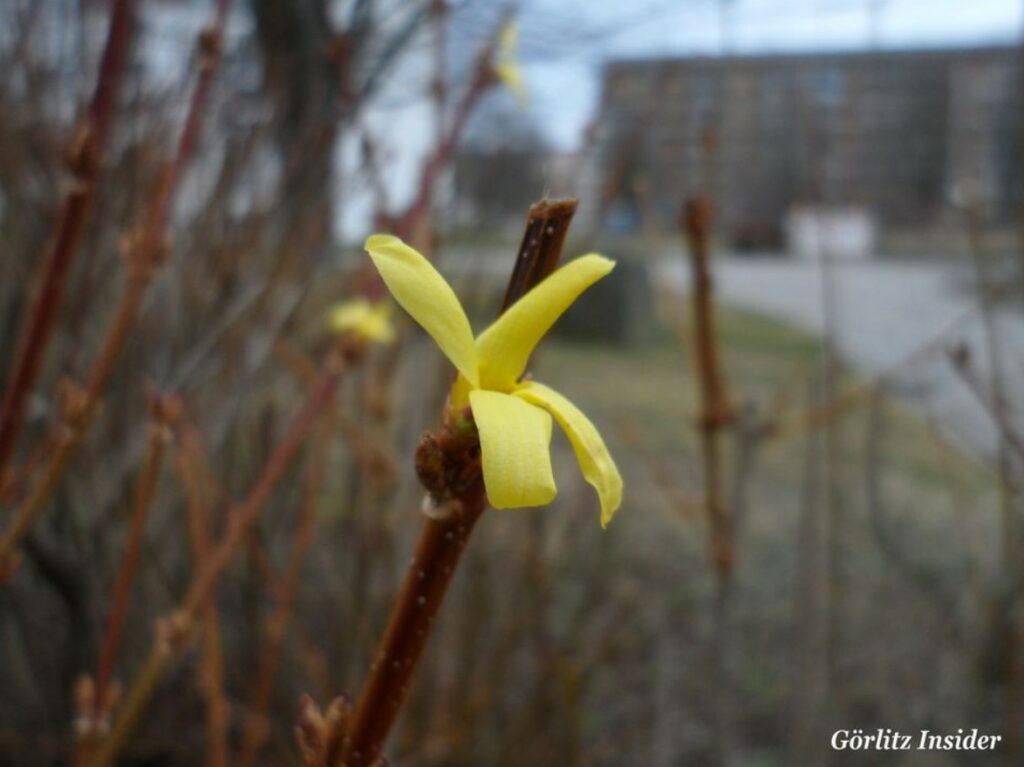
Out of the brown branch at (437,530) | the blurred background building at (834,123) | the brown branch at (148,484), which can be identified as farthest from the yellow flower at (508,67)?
the brown branch at (437,530)

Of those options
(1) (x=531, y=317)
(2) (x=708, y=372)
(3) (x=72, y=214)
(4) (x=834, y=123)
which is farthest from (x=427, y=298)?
(4) (x=834, y=123)

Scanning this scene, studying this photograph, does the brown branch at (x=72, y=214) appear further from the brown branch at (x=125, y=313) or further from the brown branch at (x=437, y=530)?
the brown branch at (x=437, y=530)

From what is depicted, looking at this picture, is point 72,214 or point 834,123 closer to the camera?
point 72,214

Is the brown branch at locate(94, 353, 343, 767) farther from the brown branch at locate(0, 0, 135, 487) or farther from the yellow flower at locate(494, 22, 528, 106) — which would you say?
the yellow flower at locate(494, 22, 528, 106)

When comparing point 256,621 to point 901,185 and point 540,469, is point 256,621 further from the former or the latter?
point 901,185

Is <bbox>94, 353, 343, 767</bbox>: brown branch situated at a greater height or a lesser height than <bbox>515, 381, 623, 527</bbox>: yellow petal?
lesser

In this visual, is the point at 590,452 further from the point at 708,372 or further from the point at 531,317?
the point at 708,372

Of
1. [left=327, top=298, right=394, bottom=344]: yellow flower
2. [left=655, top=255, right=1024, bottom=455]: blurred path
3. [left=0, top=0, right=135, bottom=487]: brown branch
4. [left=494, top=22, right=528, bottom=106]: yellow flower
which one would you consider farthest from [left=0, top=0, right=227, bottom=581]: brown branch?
[left=655, top=255, right=1024, bottom=455]: blurred path
